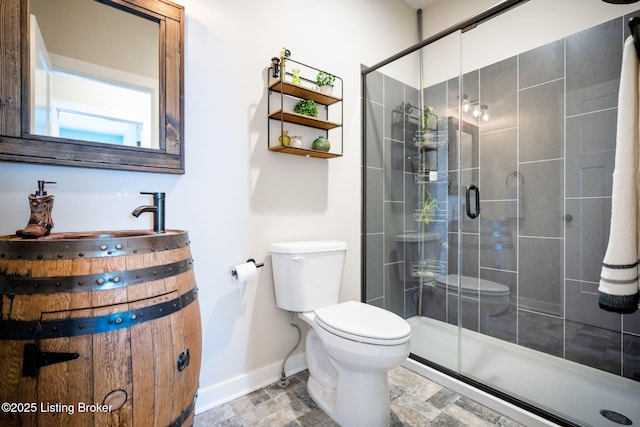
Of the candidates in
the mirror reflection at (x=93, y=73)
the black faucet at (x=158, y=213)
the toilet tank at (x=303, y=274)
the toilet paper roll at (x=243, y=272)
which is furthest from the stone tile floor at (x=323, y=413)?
the mirror reflection at (x=93, y=73)

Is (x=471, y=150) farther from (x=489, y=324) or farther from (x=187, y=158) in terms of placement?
(x=187, y=158)

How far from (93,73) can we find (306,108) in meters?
0.96

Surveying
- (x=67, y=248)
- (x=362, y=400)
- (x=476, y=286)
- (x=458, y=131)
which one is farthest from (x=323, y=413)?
(x=458, y=131)

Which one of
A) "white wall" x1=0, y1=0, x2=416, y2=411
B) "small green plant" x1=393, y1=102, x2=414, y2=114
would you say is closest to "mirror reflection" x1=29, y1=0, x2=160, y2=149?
"white wall" x1=0, y1=0, x2=416, y2=411

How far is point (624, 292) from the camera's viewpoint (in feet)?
3.10

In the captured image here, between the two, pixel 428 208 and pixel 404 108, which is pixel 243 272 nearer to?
pixel 428 208

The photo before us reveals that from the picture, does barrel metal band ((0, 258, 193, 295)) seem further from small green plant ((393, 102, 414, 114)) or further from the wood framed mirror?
small green plant ((393, 102, 414, 114))

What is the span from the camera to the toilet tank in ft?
5.06

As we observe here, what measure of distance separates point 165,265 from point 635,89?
1547 mm

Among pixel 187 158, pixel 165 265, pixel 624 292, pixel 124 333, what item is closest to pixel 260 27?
pixel 187 158

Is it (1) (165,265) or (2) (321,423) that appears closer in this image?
(1) (165,265)

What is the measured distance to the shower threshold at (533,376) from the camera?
1355 millimetres

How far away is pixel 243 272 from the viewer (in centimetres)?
143

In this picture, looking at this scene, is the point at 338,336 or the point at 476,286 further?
the point at 476,286
